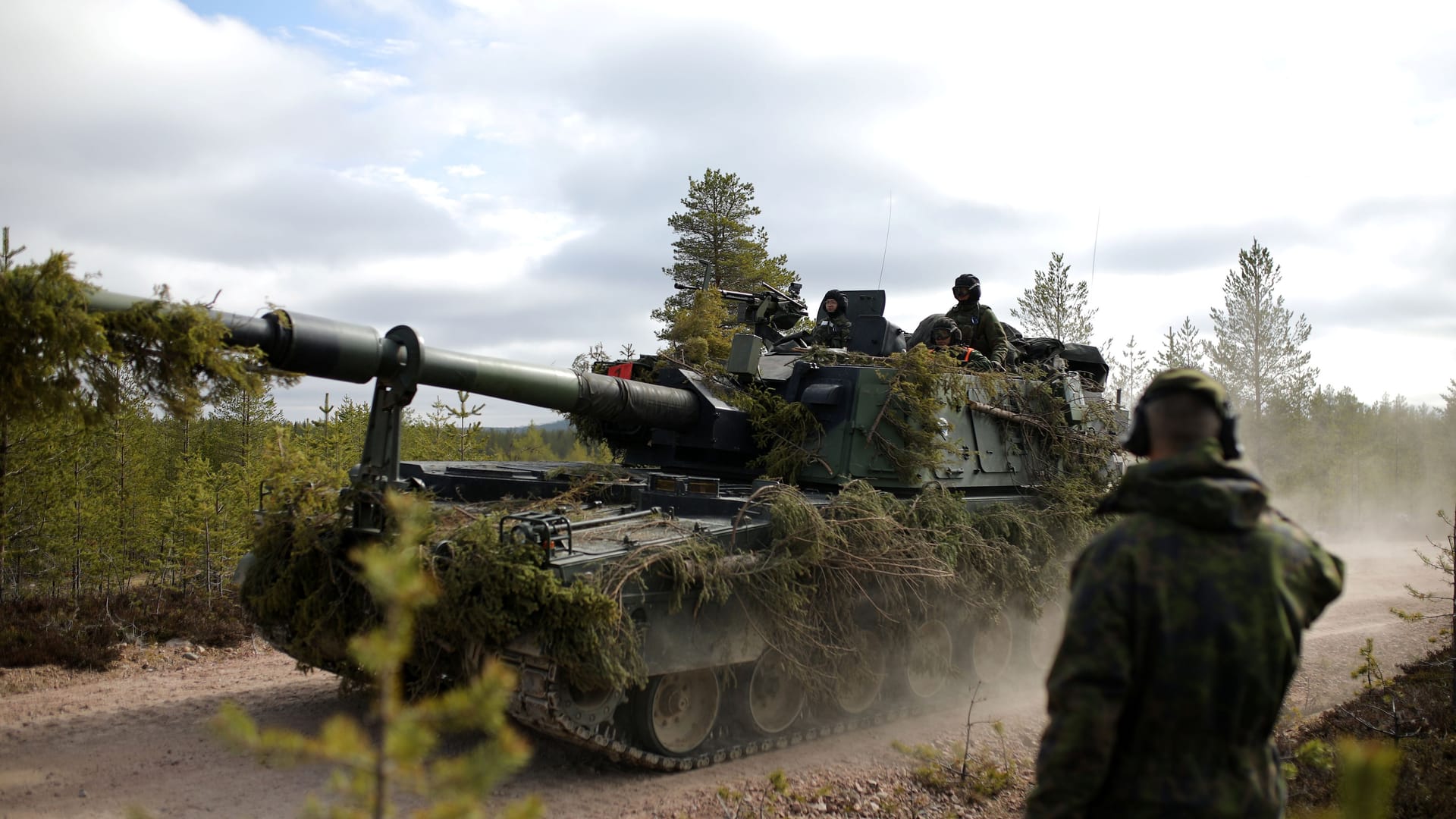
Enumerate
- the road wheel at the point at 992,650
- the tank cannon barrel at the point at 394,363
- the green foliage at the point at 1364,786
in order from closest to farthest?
the green foliage at the point at 1364,786 < the tank cannon barrel at the point at 394,363 < the road wheel at the point at 992,650

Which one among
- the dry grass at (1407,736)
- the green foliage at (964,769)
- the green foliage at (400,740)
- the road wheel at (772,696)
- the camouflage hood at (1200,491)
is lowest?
the green foliage at (964,769)

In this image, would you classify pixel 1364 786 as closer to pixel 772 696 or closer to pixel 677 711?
pixel 677 711

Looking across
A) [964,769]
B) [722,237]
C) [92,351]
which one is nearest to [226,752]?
[92,351]

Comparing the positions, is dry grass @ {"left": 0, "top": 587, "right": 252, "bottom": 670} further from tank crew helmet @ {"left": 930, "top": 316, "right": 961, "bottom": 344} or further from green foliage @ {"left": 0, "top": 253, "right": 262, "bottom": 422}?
tank crew helmet @ {"left": 930, "top": 316, "right": 961, "bottom": 344}

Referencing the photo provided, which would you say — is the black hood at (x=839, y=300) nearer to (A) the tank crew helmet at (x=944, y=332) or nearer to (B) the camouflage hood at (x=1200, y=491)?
(A) the tank crew helmet at (x=944, y=332)

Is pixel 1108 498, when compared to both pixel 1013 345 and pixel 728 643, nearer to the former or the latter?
pixel 728 643

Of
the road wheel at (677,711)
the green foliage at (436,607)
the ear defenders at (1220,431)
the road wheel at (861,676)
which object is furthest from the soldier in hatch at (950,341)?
the ear defenders at (1220,431)

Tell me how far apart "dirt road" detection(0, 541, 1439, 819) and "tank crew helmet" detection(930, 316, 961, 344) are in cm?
344

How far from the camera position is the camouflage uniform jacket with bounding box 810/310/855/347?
11.2m

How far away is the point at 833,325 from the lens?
36.9ft

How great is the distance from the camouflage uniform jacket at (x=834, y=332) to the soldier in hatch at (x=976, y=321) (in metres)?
1.16

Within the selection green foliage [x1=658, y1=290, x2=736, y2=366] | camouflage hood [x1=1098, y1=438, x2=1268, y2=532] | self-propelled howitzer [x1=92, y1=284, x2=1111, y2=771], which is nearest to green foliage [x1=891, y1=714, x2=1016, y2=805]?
self-propelled howitzer [x1=92, y1=284, x2=1111, y2=771]

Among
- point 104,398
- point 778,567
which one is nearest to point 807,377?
point 778,567

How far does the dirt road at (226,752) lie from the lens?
21.0 feet
